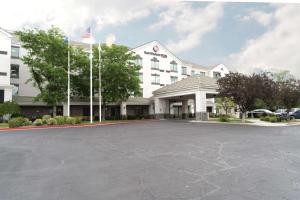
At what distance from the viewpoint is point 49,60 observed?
26609 mm

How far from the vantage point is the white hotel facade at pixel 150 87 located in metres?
27.4

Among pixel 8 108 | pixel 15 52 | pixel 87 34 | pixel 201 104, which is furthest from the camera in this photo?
pixel 15 52

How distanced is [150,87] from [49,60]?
1796cm

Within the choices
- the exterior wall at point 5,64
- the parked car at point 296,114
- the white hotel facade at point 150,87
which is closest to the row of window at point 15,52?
the white hotel facade at point 150,87

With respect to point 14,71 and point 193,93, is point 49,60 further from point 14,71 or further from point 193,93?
point 193,93

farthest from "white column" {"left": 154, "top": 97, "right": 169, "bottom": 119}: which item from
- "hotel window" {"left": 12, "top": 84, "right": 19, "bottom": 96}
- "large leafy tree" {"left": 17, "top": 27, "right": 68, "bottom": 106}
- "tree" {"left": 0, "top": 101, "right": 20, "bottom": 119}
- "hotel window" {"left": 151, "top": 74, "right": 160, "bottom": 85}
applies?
"hotel window" {"left": 12, "top": 84, "right": 19, "bottom": 96}

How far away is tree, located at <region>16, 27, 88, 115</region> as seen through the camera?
25.9 m

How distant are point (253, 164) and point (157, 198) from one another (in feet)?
12.1

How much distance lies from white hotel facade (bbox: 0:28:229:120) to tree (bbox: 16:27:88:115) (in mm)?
3058

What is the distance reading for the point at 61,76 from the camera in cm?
2591

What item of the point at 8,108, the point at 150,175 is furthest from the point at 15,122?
the point at 150,175

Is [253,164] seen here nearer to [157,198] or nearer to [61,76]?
[157,198]

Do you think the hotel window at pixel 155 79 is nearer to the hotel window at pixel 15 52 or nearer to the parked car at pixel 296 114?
the hotel window at pixel 15 52

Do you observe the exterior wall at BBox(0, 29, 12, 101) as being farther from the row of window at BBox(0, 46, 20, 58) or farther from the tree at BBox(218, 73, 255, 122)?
the tree at BBox(218, 73, 255, 122)
